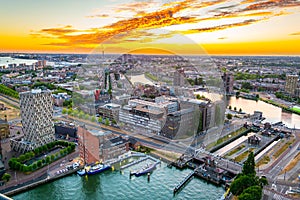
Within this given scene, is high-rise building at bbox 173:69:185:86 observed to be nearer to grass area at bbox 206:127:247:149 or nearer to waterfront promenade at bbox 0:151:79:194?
grass area at bbox 206:127:247:149

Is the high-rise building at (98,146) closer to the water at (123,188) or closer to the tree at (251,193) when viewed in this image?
the water at (123,188)

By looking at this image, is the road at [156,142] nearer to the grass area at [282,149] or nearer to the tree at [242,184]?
the tree at [242,184]

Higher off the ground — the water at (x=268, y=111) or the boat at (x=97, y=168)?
the water at (x=268, y=111)

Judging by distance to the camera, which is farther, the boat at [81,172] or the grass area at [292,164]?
the grass area at [292,164]

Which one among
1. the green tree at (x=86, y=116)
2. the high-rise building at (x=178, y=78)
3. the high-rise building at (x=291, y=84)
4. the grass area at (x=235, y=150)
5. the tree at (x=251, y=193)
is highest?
the high-rise building at (x=178, y=78)

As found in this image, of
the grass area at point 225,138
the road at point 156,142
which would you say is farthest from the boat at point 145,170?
the grass area at point 225,138

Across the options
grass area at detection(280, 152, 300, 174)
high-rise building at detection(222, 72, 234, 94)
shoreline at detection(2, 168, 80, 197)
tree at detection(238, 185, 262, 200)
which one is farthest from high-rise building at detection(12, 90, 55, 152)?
high-rise building at detection(222, 72, 234, 94)

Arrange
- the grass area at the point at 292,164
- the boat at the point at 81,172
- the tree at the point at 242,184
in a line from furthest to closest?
the grass area at the point at 292,164, the boat at the point at 81,172, the tree at the point at 242,184

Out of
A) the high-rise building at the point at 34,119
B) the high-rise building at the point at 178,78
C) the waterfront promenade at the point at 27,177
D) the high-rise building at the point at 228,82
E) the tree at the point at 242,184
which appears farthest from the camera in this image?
the high-rise building at the point at 228,82
